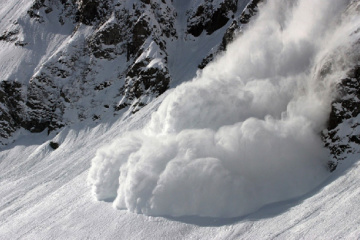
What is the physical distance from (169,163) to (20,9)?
193ft

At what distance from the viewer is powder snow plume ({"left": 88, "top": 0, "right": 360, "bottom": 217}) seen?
27.7 metres

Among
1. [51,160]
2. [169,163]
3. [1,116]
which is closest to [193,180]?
[169,163]

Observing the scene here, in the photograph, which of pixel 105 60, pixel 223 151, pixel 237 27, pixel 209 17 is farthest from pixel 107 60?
pixel 223 151

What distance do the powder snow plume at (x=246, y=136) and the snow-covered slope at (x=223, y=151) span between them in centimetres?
9

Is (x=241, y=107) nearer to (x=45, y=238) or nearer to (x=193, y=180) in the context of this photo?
(x=193, y=180)

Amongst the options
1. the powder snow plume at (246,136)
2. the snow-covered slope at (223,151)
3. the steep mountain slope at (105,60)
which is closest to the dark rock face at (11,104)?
the steep mountain slope at (105,60)

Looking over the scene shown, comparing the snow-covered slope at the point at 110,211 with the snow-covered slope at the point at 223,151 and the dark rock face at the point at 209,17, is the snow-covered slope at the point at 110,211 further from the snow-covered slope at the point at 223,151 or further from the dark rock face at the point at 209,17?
the dark rock face at the point at 209,17

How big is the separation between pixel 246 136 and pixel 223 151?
82.6 inches

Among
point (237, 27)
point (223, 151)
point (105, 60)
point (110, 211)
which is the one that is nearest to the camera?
point (223, 151)

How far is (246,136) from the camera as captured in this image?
97.1ft

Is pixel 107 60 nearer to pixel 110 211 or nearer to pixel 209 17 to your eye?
pixel 209 17

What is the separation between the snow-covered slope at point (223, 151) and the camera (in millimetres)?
25922

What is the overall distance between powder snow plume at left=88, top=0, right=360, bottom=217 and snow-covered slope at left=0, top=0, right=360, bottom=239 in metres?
0.09

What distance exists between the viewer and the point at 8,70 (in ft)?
214
